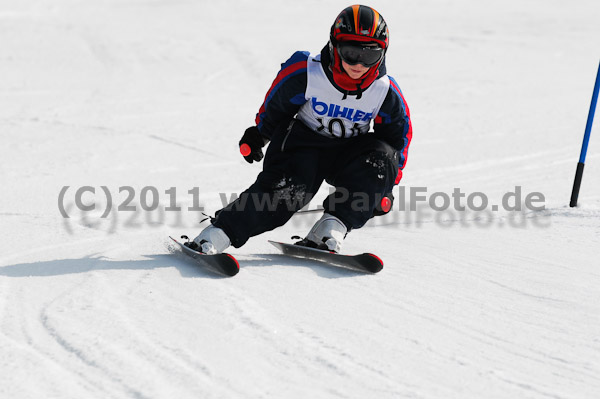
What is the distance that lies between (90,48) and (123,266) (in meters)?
7.65

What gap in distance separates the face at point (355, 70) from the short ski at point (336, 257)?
33.1 inches

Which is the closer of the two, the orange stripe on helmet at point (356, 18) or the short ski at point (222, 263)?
→ the short ski at point (222, 263)

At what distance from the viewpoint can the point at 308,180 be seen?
360 cm

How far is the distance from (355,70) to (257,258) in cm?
100

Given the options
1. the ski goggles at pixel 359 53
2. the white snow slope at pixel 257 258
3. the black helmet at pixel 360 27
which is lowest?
the white snow slope at pixel 257 258

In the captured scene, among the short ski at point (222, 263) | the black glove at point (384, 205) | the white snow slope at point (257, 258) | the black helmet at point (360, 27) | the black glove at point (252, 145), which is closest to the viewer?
the white snow slope at point (257, 258)

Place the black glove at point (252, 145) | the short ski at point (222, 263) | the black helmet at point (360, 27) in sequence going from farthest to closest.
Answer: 1. the black glove at point (252, 145)
2. the black helmet at point (360, 27)
3. the short ski at point (222, 263)

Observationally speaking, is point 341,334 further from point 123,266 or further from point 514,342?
point 123,266

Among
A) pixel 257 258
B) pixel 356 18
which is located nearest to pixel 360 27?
pixel 356 18

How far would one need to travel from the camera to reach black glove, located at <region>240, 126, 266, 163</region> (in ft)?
12.3

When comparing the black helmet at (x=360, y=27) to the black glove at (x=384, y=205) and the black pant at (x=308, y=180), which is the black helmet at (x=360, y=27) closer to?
the black pant at (x=308, y=180)

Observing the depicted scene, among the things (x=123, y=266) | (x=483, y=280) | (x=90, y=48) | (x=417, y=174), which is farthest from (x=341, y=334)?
(x=90, y=48)

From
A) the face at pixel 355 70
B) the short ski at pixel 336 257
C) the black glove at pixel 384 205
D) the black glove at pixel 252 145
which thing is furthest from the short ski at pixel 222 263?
the face at pixel 355 70

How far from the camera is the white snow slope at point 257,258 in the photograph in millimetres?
2213
